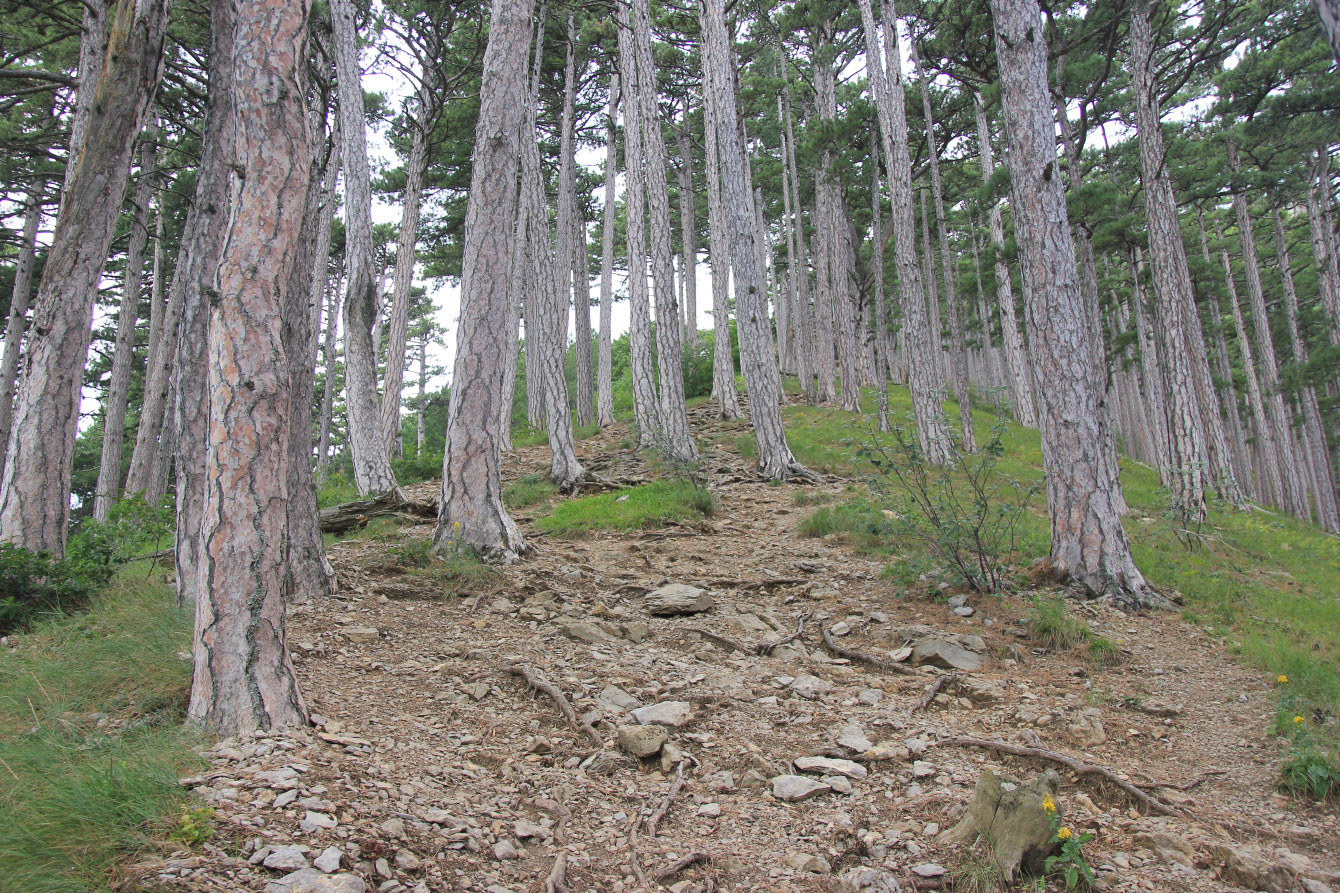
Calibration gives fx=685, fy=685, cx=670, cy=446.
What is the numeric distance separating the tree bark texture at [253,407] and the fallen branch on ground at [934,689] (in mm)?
3307

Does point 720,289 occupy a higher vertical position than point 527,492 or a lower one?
higher

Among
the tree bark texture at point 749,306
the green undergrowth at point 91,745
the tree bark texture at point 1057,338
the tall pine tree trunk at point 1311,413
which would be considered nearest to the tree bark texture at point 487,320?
the green undergrowth at point 91,745

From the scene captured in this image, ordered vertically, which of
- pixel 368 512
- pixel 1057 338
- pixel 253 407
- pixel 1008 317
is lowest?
pixel 368 512

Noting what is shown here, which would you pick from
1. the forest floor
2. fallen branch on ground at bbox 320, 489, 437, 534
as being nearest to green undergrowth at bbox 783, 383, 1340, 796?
the forest floor

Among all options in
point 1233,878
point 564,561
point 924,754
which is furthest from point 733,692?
point 564,561

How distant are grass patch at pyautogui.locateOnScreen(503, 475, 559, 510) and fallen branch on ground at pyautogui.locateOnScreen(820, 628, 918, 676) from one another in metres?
5.51

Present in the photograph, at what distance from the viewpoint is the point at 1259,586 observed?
7.07 metres

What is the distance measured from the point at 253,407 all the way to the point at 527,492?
275 inches

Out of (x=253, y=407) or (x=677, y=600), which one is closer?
(x=253, y=407)

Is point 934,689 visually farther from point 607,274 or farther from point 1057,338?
point 607,274

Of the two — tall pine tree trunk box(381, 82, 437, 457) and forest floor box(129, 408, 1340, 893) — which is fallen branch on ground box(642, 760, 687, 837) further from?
tall pine tree trunk box(381, 82, 437, 457)

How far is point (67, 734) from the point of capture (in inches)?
113

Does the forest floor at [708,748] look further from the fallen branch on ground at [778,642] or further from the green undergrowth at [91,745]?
the green undergrowth at [91,745]

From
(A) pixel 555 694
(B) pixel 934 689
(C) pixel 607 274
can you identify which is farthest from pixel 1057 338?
(C) pixel 607 274
